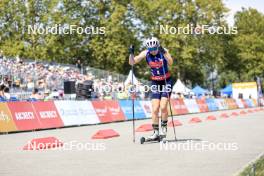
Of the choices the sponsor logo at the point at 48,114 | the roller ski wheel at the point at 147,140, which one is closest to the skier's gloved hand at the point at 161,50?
the roller ski wheel at the point at 147,140

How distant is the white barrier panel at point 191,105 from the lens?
1648 inches

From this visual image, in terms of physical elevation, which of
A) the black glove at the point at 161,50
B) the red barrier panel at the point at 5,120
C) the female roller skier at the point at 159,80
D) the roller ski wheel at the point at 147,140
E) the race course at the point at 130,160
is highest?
the black glove at the point at 161,50

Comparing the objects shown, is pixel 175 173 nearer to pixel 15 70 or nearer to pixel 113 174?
pixel 113 174

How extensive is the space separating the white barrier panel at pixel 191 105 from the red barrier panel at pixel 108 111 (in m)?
13.1

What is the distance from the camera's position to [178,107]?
39219mm

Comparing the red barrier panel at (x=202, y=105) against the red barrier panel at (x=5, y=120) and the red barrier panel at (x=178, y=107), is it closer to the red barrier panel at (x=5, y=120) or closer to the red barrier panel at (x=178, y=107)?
the red barrier panel at (x=178, y=107)

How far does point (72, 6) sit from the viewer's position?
61281 millimetres

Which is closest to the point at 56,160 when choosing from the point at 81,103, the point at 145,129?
the point at 145,129

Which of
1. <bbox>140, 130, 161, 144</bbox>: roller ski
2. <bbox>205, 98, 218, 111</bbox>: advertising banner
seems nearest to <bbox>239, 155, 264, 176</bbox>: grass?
<bbox>140, 130, 161, 144</bbox>: roller ski

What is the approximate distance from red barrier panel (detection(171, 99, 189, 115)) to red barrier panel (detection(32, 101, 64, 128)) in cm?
1604

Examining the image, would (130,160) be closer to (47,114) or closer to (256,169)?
(256,169)

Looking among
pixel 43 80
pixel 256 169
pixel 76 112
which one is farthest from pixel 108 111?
pixel 256 169

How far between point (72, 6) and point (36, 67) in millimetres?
32927

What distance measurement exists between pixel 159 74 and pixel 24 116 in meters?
8.63
